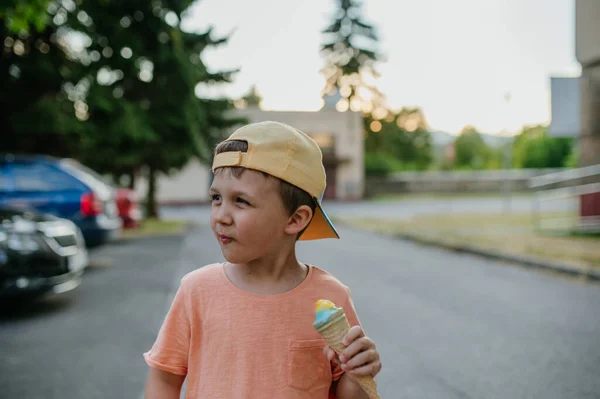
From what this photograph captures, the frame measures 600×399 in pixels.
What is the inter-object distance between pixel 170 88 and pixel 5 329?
1379 cm

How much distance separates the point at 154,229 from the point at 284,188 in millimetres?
16700

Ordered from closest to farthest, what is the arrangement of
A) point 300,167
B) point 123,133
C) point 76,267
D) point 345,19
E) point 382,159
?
point 300,167 < point 76,267 < point 123,133 < point 382,159 < point 345,19

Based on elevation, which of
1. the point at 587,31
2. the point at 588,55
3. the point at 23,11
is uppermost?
the point at 23,11

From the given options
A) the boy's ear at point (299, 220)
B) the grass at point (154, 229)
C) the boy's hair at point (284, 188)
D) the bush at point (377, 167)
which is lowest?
the grass at point (154, 229)

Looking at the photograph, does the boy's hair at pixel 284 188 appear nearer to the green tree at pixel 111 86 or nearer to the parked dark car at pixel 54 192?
the parked dark car at pixel 54 192

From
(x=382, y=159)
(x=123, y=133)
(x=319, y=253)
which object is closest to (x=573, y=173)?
(x=319, y=253)

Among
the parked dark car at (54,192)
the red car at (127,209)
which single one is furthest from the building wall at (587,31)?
the red car at (127,209)

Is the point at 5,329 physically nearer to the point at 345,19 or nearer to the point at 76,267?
the point at 76,267

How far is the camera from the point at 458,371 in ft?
13.6

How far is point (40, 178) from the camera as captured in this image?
31.3ft

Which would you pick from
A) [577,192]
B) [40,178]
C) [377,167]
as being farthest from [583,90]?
[377,167]

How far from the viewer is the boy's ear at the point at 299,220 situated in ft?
5.39

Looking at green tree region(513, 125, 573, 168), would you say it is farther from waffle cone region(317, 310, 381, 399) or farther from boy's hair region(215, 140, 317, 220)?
waffle cone region(317, 310, 381, 399)

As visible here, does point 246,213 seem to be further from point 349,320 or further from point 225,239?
point 349,320
